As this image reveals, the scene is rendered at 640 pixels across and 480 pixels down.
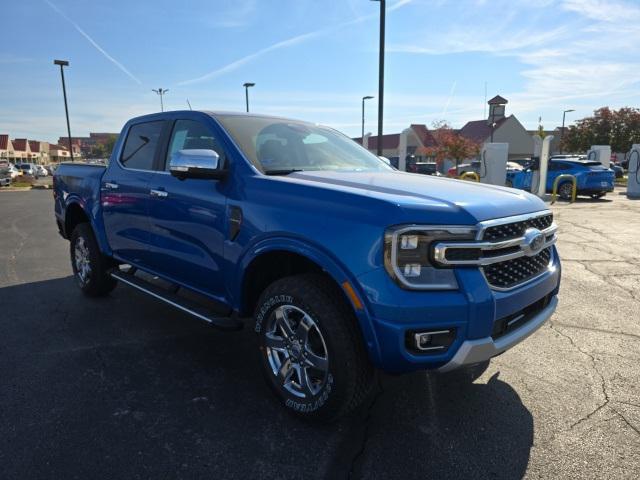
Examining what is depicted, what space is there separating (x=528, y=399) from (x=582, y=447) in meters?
0.54

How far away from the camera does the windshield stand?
3414mm

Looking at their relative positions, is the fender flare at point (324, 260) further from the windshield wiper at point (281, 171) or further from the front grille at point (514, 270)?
the front grille at point (514, 270)

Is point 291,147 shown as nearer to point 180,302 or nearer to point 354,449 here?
point 180,302

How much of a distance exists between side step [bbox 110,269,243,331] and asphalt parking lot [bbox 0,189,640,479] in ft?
1.47

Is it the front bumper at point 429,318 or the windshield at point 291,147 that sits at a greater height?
the windshield at point 291,147

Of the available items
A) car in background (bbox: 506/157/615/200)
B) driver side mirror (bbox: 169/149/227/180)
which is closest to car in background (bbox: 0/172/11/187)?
car in background (bbox: 506/157/615/200)

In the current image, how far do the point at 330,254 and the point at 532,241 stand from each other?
1.16 m

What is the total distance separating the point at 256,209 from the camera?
2.98 m

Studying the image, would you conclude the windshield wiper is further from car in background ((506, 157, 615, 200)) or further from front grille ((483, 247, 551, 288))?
car in background ((506, 157, 615, 200))

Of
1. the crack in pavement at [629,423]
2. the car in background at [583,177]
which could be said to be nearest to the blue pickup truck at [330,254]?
the crack in pavement at [629,423]

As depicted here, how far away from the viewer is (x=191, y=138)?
386 centimetres

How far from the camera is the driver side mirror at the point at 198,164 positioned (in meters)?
3.04

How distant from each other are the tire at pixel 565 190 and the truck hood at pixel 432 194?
1644 centimetres

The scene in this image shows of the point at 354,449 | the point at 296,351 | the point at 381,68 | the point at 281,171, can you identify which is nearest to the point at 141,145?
the point at 281,171
